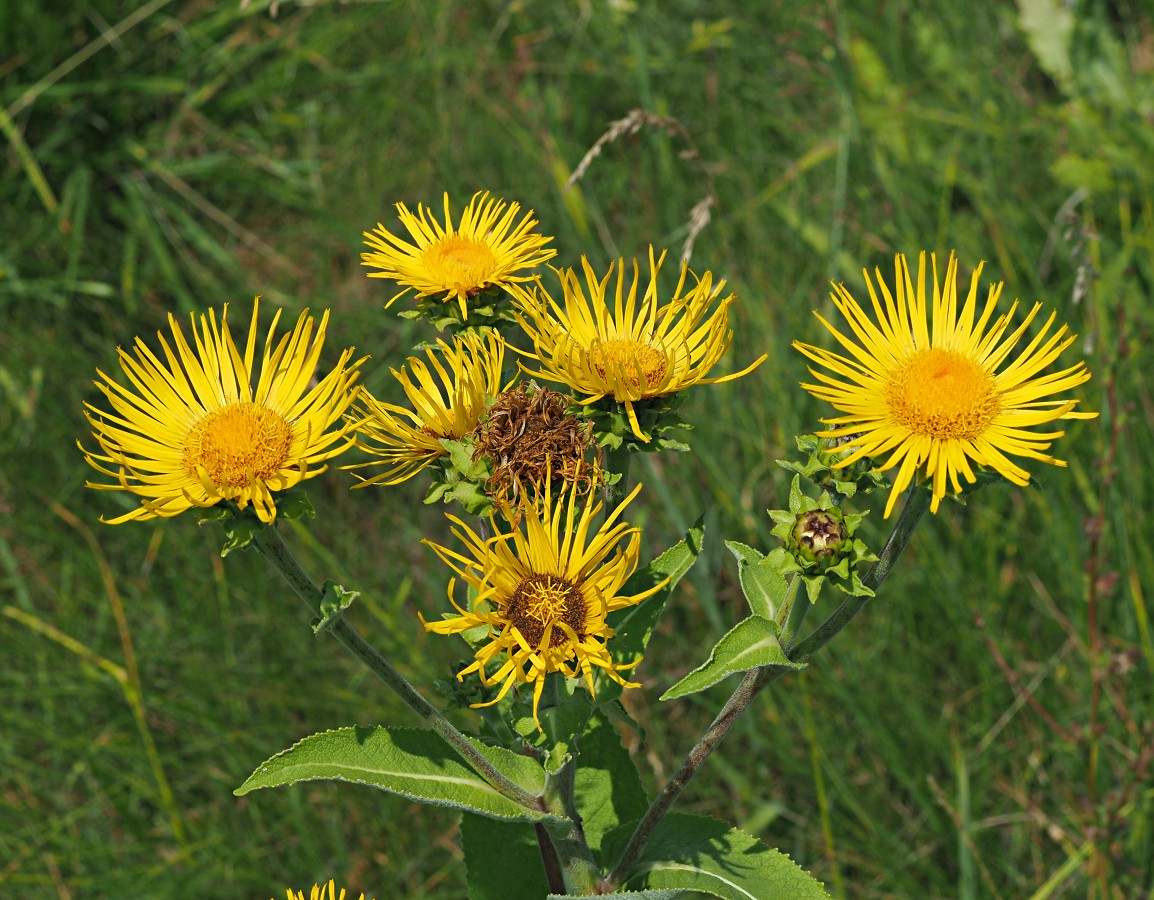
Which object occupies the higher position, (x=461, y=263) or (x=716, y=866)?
(x=461, y=263)

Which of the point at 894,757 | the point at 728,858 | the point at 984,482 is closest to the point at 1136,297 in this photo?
the point at 894,757

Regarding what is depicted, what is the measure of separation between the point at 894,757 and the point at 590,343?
2.02m

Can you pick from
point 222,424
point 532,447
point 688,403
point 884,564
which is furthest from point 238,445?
point 688,403

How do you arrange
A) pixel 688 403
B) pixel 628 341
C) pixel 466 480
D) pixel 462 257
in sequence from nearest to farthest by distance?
1. pixel 466 480
2. pixel 628 341
3. pixel 462 257
4. pixel 688 403

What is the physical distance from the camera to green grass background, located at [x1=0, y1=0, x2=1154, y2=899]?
12.8 ft

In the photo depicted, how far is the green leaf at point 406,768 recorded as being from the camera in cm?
215

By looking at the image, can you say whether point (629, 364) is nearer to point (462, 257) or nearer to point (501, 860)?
point (462, 257)

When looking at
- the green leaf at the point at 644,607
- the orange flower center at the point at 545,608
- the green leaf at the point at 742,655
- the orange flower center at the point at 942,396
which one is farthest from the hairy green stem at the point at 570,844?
the orange flower center at the point at 942,396

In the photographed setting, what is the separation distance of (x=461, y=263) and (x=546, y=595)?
0.97m

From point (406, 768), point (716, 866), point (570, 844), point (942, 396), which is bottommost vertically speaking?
point (716, 866)

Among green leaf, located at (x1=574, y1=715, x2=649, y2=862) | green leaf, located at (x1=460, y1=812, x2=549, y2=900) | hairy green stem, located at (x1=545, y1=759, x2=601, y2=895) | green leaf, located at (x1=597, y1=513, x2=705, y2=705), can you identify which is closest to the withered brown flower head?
green leaf, located at (x1=597, y1=513, x2=705, y2=705)

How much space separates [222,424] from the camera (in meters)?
2.34

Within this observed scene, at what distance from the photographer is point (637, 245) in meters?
5.32

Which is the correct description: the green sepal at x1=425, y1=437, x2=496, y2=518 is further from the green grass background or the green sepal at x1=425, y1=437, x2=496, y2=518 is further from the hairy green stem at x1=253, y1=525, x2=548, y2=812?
the green grass background
